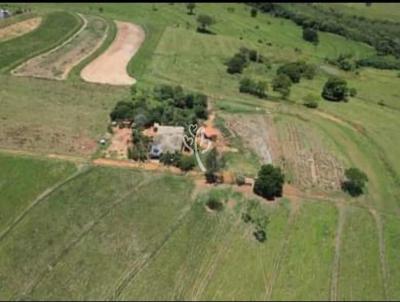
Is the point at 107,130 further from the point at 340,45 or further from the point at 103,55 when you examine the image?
the point at 340,45

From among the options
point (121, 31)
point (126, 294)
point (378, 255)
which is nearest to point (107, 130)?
point (126, 294)

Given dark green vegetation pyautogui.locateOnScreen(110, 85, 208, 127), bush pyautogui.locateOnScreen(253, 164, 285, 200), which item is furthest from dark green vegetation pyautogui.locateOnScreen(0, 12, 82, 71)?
bush pyautogui.locateOnScreen(253, 164, 285, 200)

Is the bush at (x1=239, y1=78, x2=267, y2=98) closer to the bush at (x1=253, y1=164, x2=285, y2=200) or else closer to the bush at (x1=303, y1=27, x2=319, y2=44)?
the bush at (x1=253, y1=164, x2=285, y2=200)

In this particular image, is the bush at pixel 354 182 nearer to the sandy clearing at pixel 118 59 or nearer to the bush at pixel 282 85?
the bush at pixel 282 85

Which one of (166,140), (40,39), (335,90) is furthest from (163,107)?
(40,39)

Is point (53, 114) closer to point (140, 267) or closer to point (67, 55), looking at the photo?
point (67, 55)

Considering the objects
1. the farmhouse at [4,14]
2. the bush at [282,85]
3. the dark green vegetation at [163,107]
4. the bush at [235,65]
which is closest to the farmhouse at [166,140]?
the dark green vegetation at [163,107]

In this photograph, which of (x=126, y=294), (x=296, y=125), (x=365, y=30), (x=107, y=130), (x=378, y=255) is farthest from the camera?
(x=365, y=30)
